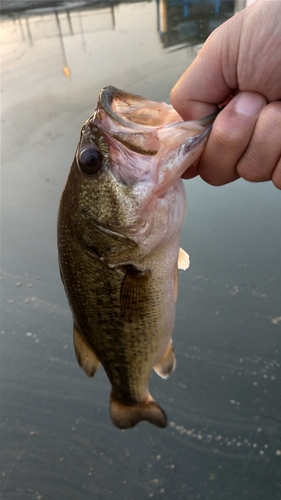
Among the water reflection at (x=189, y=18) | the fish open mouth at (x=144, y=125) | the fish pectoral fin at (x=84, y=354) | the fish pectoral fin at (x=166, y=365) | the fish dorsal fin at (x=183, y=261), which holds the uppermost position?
the fish open mouth at (x=144, y=125)

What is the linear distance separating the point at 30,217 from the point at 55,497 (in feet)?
8.13

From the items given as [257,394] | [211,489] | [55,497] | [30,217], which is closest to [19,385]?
[55,497]

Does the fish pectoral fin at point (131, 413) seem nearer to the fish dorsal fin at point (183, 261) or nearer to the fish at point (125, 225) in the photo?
the fish at point (125, 225)

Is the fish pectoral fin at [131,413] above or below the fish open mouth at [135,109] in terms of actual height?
below

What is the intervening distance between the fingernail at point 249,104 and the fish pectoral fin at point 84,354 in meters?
1.04

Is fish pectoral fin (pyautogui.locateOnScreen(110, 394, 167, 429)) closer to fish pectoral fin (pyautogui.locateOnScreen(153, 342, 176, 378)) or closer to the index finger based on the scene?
fish pectoral fin (pyautogui.locateOnScreen(153, 342, 176, 378))

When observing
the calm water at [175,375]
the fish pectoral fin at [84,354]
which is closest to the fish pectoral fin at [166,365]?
the fish pectoral fin at [84,354]

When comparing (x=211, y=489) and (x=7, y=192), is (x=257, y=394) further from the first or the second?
(x=7, y=192)

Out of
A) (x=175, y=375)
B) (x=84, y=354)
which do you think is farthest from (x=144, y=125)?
(x=175, y=375)

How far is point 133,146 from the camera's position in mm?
1117

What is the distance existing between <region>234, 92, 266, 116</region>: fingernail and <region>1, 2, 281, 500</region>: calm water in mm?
1689

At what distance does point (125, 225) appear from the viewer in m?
1.23

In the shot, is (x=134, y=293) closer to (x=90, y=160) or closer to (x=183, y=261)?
(x=183, y=261)

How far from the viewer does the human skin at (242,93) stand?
1045mm
